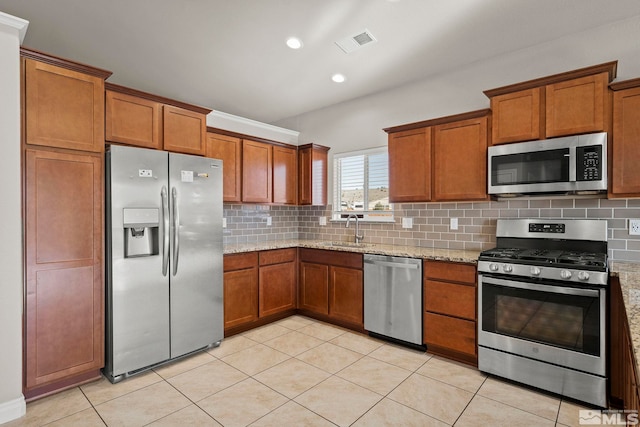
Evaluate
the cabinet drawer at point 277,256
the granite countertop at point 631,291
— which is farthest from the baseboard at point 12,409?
the granite countertop at point 631,291

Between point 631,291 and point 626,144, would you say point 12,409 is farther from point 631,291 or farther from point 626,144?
point 626,144

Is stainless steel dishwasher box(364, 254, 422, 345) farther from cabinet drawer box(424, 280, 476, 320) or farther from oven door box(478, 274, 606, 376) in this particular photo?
oven door box(478, 274, 606, 376)

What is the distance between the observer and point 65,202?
2441 millimetres

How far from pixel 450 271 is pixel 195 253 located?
90.5 inches

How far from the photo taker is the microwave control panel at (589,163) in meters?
2.46

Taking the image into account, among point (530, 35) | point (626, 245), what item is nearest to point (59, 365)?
point (626, 245)

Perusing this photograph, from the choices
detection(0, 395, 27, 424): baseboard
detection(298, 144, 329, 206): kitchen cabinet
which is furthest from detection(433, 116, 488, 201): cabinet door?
detection(0, 395, 27, 424): baseboard

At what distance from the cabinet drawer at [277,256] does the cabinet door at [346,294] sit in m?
0.59

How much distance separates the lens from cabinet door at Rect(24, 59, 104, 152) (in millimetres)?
2297

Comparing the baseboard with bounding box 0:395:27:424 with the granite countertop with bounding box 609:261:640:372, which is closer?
the granite countertop with bounding box 609:261:640:372

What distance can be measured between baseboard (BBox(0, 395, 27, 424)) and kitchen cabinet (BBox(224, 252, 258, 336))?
1.62 meters

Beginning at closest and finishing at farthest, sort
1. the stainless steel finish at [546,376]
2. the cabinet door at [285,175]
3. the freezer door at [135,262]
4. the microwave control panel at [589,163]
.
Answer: the stainless steel finish at [546,376], the microwave control panel at [589,163], the freezer door at [135,262], the cabinet door at [285,175]

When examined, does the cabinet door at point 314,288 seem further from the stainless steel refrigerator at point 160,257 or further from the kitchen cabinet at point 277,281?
the stainless steel refrigerator at point 160,257

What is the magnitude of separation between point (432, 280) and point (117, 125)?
299cm
